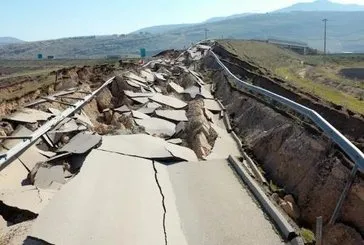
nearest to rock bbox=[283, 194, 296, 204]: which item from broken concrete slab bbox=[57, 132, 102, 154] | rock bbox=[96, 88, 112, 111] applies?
broken concrete slab bbox=[57, 132, 102, 154]

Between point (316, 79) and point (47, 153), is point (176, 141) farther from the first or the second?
point (316, 79)

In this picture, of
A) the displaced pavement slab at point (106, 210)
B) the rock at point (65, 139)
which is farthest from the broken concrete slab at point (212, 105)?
the displaced pavement slab at point (106, 210)

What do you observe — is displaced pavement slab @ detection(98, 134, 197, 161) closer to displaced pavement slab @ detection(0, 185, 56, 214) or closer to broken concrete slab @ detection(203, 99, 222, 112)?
displaced pavement slab @ detection(0, 185, 56, 214)

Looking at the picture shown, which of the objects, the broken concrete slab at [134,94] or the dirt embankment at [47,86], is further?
the broken concrete slab at [134,94]

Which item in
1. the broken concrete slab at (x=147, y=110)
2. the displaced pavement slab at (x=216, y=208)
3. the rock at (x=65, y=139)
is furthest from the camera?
the broken concrete slab at (x=147, y=110)

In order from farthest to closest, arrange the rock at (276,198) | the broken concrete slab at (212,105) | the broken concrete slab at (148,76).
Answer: the broken concrete slab at (148,76)
the broken concrete slab at (212,105)
the rock at (276,198)

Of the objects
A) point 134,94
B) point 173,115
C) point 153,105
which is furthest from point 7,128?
point 134,94

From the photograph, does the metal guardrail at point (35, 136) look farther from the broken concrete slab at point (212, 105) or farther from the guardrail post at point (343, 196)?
the guardrail post at point (343, 196)

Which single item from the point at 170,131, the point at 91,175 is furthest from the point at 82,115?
the point at 91,175
